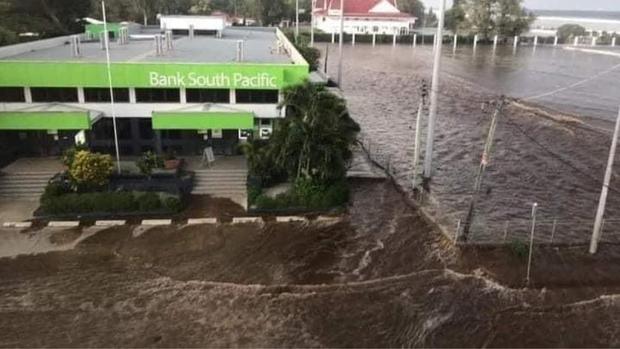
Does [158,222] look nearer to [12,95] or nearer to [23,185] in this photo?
[23,185]

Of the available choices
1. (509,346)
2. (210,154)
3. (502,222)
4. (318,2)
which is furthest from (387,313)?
(318,2)

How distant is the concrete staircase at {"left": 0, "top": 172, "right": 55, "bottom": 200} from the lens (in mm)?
28969

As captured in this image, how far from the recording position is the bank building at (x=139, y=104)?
30.1m

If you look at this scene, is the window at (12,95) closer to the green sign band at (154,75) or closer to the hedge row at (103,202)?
the green sign band at (154,75)

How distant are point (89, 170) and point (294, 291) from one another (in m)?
13.1

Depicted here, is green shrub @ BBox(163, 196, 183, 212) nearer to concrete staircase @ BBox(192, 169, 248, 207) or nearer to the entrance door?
concrete staircase @ BBox(192, 169, 248, 207)

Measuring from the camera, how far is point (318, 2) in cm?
15275

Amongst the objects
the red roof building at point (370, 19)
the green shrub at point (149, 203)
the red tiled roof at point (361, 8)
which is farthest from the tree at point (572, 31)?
the green shrub at point (149, 203)

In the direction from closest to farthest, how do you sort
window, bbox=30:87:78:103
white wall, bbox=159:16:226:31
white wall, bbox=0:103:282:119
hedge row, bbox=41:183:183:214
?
hedge row, bbox=41:183:183:214, window, bbox=30:87:78:103, white wall, bbox=0:103:282:119, white wall, bbox=159:16:226:31

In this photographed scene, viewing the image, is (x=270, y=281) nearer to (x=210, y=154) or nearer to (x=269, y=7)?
(x=210, y=154)

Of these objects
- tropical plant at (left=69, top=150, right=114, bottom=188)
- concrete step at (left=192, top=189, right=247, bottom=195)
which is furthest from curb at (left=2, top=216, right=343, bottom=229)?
→ concrete step at (left=192, top=189, right=247, bottom=195)

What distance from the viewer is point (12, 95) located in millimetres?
30859

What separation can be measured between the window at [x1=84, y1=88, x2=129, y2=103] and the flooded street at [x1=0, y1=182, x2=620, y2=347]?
8.83 meters

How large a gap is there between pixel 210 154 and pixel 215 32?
102 feet
